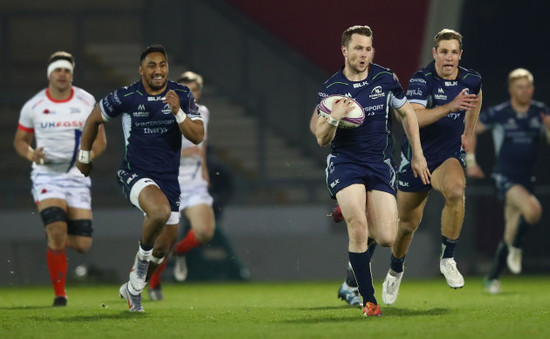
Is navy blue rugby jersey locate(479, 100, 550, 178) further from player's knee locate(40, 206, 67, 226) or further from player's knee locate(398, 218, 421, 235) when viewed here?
player's knee locate(40, 206, 67, 226)

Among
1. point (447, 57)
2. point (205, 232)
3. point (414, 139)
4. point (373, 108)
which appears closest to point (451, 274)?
point (414, 139)

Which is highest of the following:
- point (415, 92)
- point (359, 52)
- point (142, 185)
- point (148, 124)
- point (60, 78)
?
point (359, 52)

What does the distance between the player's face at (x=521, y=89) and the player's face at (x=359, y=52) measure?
16.7 feet

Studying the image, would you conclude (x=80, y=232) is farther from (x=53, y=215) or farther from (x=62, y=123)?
(x=62, y=123)

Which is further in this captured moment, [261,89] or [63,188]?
[261,89]

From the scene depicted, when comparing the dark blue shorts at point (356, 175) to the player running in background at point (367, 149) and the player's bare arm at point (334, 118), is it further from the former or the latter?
the player's bare arm at point (334, 118)

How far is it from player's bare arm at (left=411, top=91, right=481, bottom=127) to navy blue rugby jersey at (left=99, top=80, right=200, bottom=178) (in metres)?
1.85

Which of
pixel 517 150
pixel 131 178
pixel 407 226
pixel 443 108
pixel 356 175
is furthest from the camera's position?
pixel 517 150

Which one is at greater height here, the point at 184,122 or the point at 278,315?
the point at 184,122

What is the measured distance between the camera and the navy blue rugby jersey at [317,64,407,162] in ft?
29.3

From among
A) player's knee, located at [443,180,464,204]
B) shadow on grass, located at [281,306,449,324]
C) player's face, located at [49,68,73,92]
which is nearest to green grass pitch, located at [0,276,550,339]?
shadow on grass, located at [281,306,449,324]

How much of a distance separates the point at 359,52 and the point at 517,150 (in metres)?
5.67

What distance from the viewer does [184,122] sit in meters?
9.49

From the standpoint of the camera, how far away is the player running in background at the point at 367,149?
8.75 metres
